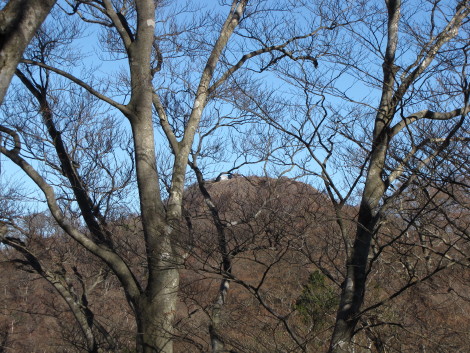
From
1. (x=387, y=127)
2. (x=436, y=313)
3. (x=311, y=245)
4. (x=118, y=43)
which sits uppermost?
(x=118, y=43)

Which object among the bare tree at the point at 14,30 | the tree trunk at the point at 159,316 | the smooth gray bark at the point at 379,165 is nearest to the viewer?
the bare tree at the point at 14,30

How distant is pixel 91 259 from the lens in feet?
33.5

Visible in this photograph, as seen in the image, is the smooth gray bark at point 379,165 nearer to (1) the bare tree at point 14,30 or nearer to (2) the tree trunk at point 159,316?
(2) the tree trunk at point 159,316

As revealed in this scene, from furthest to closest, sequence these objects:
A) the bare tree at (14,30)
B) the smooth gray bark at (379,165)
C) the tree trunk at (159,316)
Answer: the tree trunk at (159,316), the smooth gray bark at (379,165), the bare tree at (14,30)

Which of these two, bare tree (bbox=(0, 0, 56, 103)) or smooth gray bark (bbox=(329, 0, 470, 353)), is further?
smooth gray bark (bbox=(329, 0, 470, 353))

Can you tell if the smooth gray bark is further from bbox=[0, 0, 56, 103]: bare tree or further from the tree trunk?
bbox=[0, 0, 56, 103]: bare tree

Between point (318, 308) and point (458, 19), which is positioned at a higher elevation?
point (458, 19)

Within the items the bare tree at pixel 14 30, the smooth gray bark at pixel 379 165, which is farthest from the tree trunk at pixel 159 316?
the bare tree at pixel 14 30

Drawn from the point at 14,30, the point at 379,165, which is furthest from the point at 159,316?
the point at 14,30

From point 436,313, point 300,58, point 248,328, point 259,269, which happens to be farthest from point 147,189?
point 436,313

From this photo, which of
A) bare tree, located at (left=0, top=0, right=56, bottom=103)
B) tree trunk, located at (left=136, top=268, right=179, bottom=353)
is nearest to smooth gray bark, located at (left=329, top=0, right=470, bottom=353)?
tree trunk, located at (left=136, top=268, right=179, bottom=353)

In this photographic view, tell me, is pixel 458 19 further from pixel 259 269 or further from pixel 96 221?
pixel 96 221

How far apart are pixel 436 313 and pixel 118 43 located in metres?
5.34

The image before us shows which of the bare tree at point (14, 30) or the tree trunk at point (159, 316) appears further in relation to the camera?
the tree trunk at point (159, 316)
